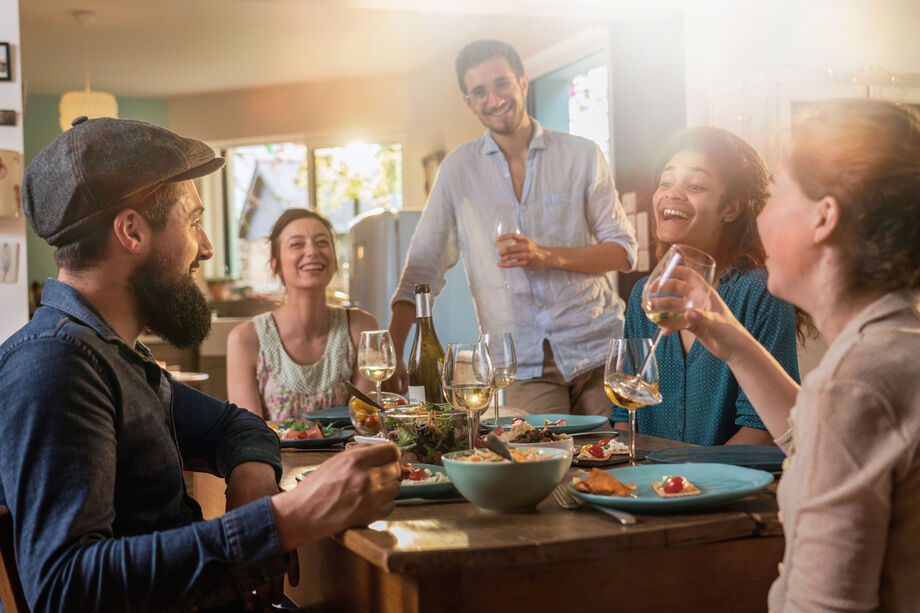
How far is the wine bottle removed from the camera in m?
A: 2.19

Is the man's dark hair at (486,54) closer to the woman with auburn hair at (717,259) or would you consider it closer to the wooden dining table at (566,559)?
the woman with auburn hair at (717,259)

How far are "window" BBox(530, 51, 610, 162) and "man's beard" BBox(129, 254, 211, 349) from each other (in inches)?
130

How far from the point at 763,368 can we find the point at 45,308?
3.36ft

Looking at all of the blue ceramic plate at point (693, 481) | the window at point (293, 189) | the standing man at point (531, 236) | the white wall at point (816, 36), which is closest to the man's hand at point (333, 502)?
the blue ceramic plate at point (693, 481)

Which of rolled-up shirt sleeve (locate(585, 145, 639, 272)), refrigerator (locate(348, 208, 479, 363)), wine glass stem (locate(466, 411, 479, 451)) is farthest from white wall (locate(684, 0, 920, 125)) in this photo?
wine glass stem (locate(466, 411, 479, 451))

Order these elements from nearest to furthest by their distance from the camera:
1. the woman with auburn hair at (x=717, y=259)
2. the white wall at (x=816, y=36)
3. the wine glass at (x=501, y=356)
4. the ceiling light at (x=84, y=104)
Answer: the wine glass at (x=501, y=356) < the woman with auburn hair at (x=717, y=259) < the white wall at (x=816, y=36) < the ceiling light at (x=84, y=104)

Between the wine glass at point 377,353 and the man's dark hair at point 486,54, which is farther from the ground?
the man's dark hair at point 486,54

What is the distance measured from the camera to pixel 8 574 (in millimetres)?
1043

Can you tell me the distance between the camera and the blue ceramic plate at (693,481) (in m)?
1.08

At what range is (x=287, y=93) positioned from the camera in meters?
7.98

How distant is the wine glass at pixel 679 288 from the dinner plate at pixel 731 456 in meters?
0.23

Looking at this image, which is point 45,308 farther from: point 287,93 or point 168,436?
point 287,93

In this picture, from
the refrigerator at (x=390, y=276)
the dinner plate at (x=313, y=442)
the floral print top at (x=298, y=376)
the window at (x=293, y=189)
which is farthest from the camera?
the window at (x=293, y=189)

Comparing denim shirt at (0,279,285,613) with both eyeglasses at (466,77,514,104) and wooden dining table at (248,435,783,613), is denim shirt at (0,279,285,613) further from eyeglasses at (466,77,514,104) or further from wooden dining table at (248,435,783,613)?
eyeglasses at (466,77,514,104)
